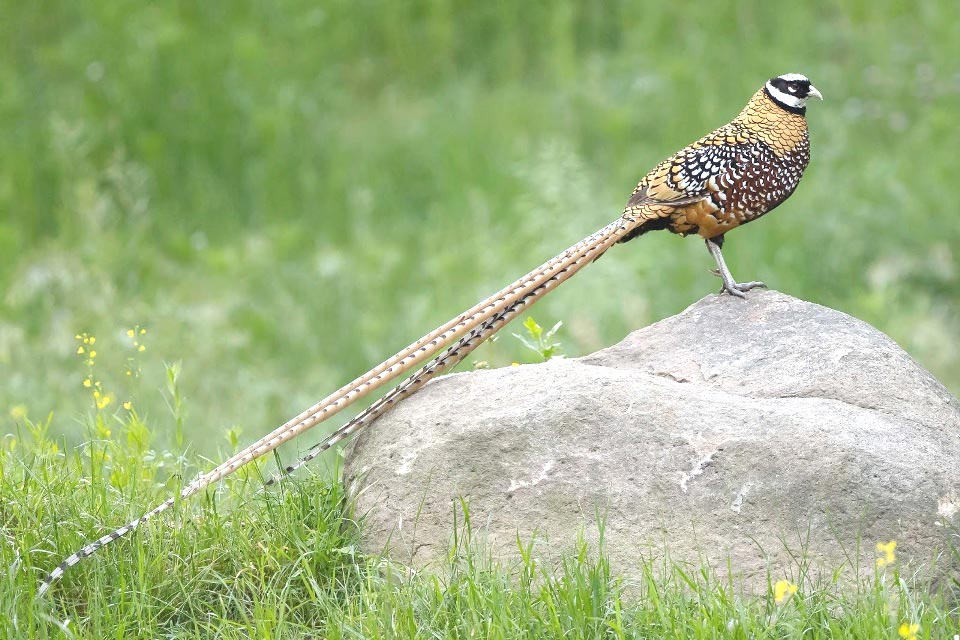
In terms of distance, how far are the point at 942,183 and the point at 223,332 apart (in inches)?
258

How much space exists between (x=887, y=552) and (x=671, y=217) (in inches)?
71.1

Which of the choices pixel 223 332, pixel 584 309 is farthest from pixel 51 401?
pixel 584 309

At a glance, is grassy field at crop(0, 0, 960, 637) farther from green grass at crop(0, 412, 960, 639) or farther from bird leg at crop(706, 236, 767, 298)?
bird leg at crop(706, 236, 767, 298)

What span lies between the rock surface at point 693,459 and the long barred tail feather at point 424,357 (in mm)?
107

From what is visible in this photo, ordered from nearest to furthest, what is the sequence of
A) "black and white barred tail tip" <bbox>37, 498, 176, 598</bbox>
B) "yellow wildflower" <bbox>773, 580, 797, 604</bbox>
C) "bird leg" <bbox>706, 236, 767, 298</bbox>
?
"yellow wildflower" <bbox>773, 580, 797, 604</bbox> < "black and white barred tail tip" <bbox>37, 498, 176, 598</bbox> < "bird leg" <bbox>706, 236, 767, 298</bbox>

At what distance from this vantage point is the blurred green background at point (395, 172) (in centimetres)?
1040

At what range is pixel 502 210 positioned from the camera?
12211mm

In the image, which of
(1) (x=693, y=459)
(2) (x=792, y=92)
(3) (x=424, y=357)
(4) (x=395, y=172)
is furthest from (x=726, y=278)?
(4) (x=395, y=172)

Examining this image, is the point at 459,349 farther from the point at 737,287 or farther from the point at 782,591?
the point at 782,591

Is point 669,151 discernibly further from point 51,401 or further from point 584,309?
point 51,401

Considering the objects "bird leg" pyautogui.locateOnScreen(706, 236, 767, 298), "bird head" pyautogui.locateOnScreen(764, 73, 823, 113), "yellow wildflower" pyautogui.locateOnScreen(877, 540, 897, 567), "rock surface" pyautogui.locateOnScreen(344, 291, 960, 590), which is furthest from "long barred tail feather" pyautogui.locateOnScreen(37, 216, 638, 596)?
"yellow wildflower" pyautogui.locateOnScreen(877, 540, 897, 567)

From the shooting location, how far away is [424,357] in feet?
16.3

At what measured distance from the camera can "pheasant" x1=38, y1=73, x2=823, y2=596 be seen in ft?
16.1

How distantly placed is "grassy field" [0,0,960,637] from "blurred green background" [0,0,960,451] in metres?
0.03
